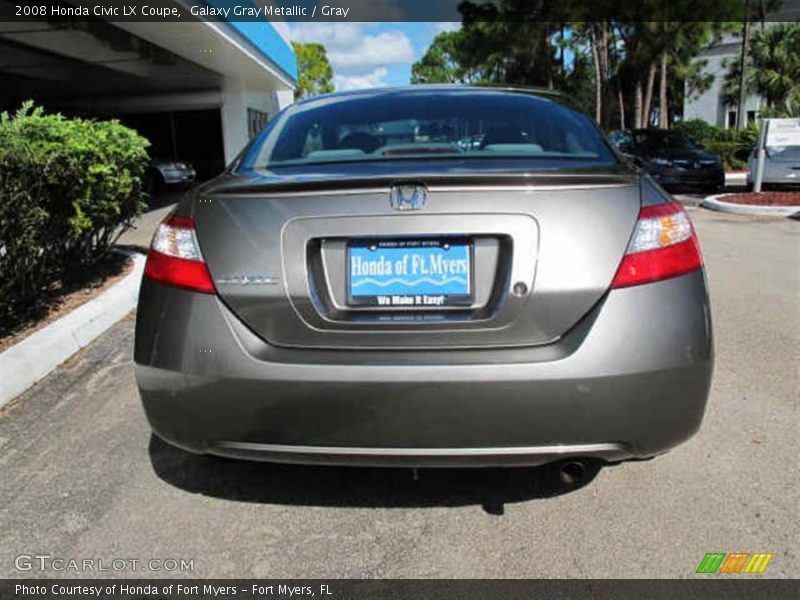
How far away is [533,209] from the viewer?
2150 millimetres

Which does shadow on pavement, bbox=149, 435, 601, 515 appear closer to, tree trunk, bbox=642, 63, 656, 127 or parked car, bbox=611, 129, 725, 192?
parked car, bbox=611, 129, 725, 192

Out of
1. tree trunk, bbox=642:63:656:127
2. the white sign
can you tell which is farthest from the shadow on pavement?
tree trunk, bbox=642:63:656:127

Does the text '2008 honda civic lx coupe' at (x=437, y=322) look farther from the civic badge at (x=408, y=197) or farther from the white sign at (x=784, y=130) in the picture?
the white sign at (x=784, y=130)

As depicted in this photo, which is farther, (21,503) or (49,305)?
(49,305)

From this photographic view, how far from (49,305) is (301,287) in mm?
3946

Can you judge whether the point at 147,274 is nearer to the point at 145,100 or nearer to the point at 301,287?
the point at 301,287

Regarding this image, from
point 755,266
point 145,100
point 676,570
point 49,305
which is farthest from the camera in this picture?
point 145,100

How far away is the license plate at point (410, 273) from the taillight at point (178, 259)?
0.48 metres

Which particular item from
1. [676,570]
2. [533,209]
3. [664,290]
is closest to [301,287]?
[533,209]

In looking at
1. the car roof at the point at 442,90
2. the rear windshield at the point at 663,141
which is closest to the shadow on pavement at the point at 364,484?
the car roof at the point at 442,90

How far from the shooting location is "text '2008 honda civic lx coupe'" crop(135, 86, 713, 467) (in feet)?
6.95

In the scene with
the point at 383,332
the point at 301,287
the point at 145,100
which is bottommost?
the point at 383,332

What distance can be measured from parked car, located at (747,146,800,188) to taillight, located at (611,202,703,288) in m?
13.5

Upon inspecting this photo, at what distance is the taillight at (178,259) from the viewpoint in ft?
7.43
